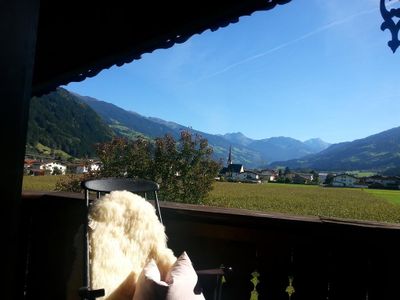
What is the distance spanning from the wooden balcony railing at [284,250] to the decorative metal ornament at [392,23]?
77 cm

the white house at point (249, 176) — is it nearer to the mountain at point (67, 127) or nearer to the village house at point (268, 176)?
the village house at point (268, 176)

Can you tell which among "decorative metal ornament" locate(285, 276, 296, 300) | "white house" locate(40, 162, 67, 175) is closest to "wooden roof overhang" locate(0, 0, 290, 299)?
"decorative metal ornament" locate(285, 276, 296, 300)

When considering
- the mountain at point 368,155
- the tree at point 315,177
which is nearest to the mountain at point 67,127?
the tree at point 315,177

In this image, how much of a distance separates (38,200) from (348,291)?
1.93 metres

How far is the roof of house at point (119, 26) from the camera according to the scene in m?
1.79

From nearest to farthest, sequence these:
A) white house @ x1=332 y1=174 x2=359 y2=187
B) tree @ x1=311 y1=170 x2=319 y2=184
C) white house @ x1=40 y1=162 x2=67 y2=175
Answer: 1. white house @ x1=40 y1=162 x2=67 y2=175
2. tree @ x1=311 y1=170 x2=319 y2=184
3. white house @ x1=332 y1=174 x2=359 y2=187

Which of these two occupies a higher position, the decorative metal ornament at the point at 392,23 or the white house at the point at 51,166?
the decorative metal ornament at the point at 392,23

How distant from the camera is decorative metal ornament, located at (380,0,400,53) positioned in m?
1.30

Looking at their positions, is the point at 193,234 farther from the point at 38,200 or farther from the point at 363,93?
the point at 363,93

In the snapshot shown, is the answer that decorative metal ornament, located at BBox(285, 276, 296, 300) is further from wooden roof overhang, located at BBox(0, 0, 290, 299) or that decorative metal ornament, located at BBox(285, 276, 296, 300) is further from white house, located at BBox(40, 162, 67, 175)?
white house, located at BBox(40, 162, 67, 175)

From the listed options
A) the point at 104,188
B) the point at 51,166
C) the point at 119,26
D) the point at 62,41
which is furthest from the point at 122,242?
the point at 51,166

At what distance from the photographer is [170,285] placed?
1590 millimetres

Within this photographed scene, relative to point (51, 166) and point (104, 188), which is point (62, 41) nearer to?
point (104, 188)

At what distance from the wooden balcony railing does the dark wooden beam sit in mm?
1200
